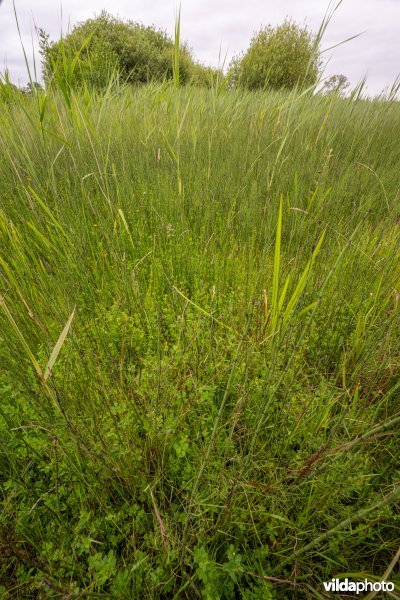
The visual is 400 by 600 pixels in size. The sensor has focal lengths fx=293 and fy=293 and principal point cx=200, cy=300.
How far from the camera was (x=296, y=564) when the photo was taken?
0.70 m

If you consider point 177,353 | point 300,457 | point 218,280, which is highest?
point 218,280

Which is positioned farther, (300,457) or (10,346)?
(10,346)

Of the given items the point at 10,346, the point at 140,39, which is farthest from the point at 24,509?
Result: the point at 140,39

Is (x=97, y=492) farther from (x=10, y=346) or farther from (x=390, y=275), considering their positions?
(x=390, y=275)

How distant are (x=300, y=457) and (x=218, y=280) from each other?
2.80 ft

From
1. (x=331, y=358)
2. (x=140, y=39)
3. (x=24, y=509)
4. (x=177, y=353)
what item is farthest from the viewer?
(x=140, y=39)

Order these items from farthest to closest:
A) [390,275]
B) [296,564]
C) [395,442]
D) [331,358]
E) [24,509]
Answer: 1. [390,275]
2. [331,358]
3. [395,442]
4. [24,509]
5. [296,564]

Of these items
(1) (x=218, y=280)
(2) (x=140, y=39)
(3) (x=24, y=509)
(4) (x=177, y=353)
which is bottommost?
(3) (x=24, y=509)

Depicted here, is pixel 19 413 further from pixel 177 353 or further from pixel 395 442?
pixel 395 442

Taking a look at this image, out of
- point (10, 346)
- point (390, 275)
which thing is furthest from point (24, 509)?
point (390, 275)

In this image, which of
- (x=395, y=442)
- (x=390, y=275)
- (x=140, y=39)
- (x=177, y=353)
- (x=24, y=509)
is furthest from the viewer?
(x=140, y=39)

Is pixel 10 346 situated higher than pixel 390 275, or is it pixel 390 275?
pixel 390 275

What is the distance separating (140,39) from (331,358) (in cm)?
1695

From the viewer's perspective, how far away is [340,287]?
4.85ft
